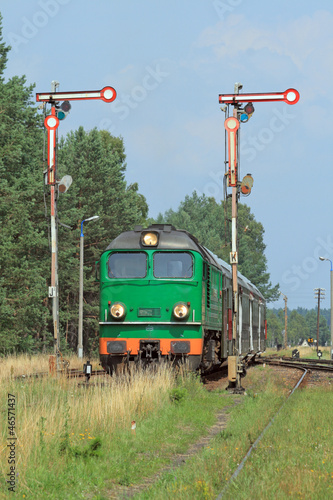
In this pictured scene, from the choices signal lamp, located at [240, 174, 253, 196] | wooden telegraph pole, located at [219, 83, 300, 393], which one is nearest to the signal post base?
wooden telegraph pole, located at [219, 83, 300, 393]

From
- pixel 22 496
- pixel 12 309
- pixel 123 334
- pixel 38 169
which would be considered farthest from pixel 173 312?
pixel 38 169

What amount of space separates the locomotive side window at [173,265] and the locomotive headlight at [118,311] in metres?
1.07

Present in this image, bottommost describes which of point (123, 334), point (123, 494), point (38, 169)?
point (123, 494)

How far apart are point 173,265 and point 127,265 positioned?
1.04 metres

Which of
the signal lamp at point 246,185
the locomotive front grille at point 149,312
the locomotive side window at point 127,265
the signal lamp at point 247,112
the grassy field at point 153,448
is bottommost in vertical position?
the grassy field at point 153,448

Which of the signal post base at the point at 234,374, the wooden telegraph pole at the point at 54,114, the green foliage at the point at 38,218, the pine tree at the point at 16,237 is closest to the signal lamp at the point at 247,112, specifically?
the wooden telegraph pole at the point at 54,114

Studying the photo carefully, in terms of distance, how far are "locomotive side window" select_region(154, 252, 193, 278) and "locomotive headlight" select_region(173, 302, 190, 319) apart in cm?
71

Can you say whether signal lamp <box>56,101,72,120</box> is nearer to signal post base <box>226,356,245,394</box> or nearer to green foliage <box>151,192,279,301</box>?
signal post base <box>226,356,245,394</box>

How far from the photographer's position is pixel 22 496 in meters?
6.64

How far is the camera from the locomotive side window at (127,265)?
16.2 m

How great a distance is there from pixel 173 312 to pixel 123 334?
1.19 m

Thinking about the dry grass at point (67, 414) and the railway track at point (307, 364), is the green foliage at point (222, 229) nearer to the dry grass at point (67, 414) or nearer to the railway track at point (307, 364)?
the railway track at point (307, 364)

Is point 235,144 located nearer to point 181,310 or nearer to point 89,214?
point 181,310

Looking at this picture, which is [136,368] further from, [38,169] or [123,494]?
[38,169]
